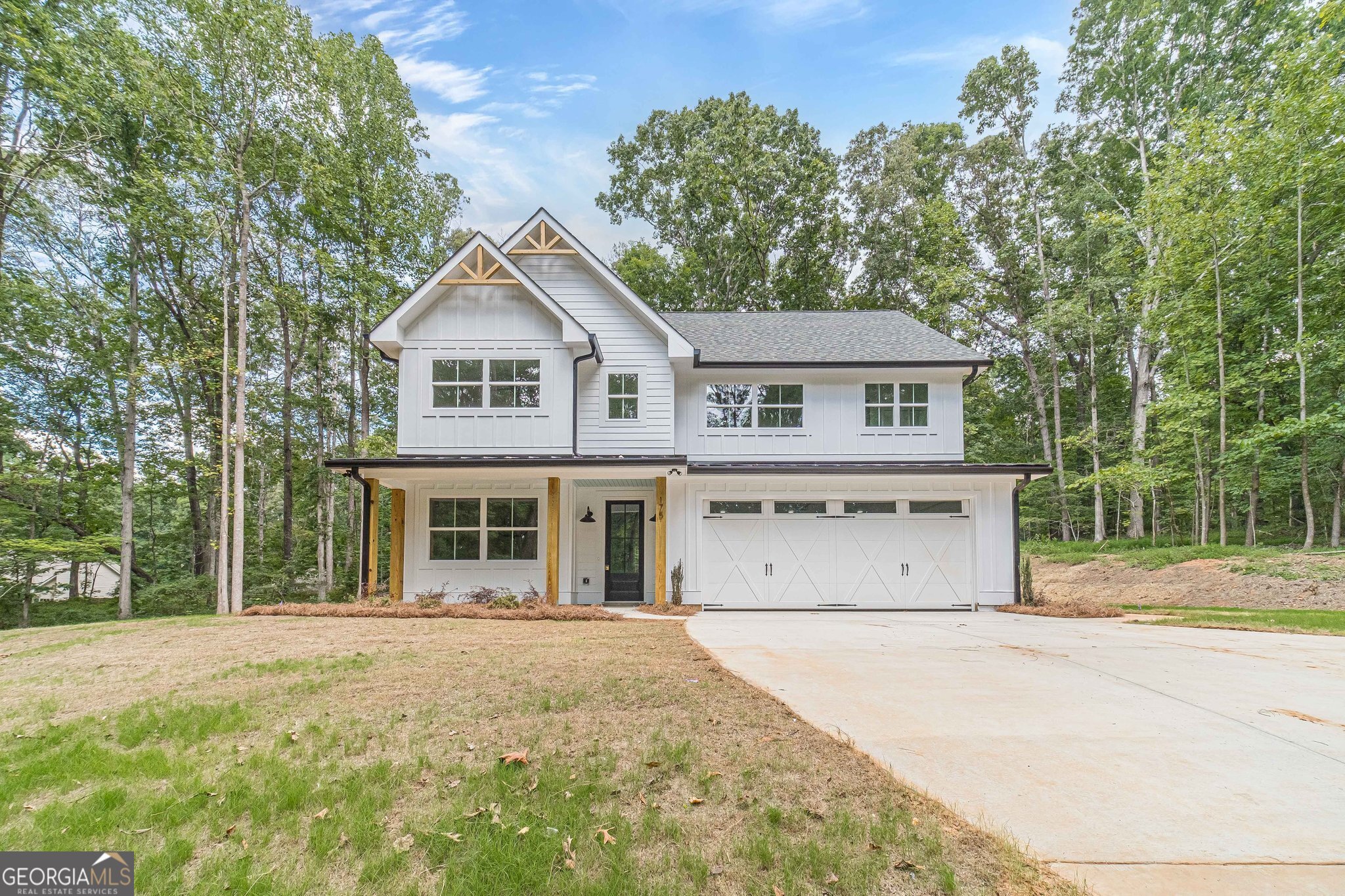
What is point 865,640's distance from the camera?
8328mm

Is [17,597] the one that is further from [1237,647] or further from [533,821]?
[1237,647]

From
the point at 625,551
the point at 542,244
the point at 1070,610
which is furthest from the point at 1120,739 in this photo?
the point at 542,244

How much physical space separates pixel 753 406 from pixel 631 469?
4.08 metres

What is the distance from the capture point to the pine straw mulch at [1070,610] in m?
11.2

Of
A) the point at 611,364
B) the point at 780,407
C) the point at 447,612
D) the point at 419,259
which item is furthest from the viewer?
the point at 419,259

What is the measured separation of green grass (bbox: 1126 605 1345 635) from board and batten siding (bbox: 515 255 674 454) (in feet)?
32.3

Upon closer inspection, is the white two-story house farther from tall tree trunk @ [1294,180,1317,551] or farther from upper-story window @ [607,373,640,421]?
tall tree trunk @ [1294,180,1317,551]

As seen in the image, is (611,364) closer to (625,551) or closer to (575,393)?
(575,393)

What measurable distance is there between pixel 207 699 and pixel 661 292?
1009 inches

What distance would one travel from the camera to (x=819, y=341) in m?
15.8

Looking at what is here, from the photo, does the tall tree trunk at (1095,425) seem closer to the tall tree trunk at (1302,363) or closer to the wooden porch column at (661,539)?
the tall tree trunk at (1302,363)

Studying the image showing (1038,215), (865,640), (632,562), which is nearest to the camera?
(865,640)

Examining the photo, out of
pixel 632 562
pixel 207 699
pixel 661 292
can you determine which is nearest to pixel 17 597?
pixel 632 562

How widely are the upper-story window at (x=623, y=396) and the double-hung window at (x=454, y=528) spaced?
3.60 meters
